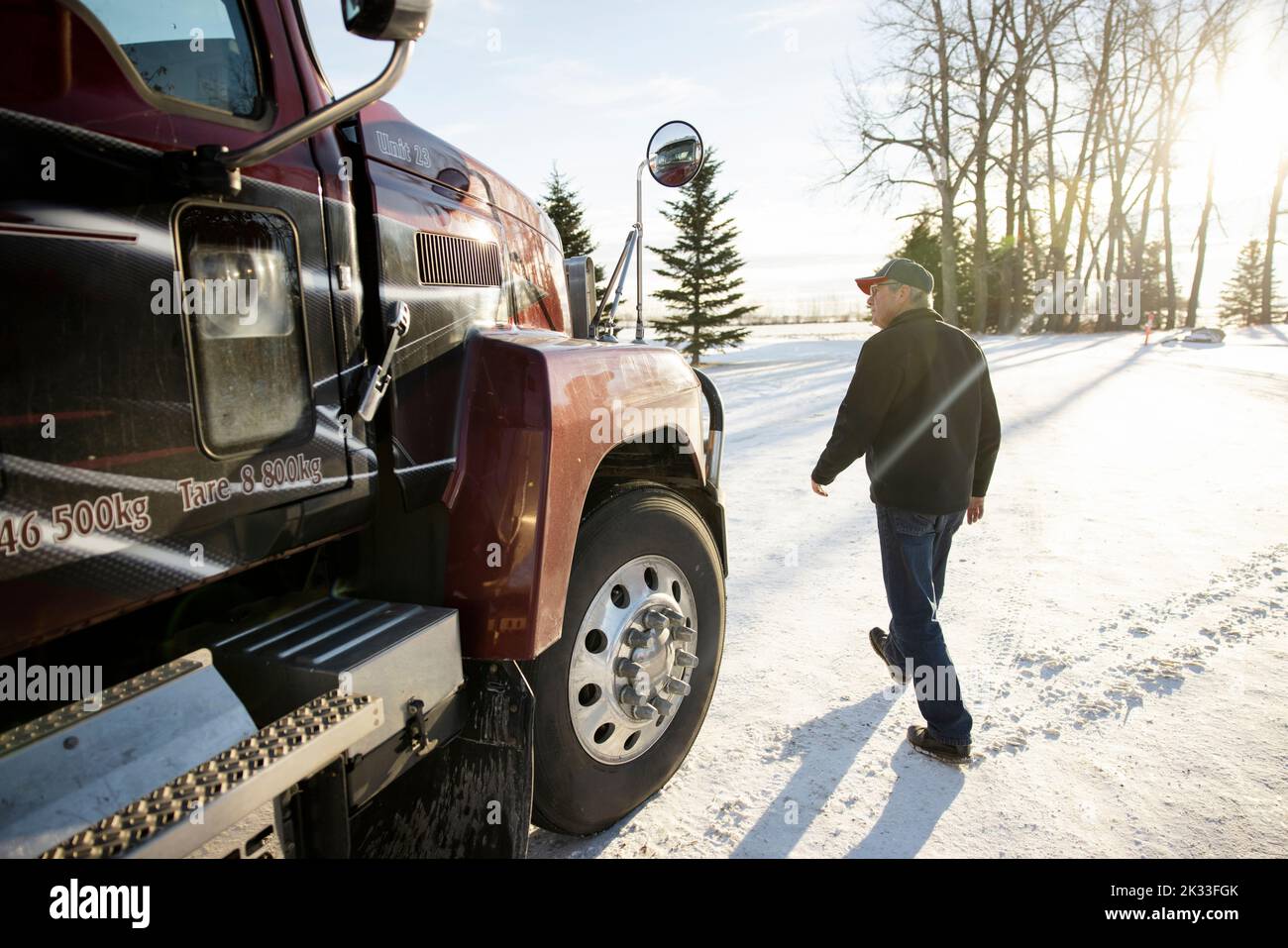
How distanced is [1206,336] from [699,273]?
52.0 ft

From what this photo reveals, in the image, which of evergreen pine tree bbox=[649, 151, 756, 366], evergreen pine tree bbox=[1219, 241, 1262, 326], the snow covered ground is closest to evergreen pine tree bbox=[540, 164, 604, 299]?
evergreen pine tree bbox=[649, 151, 756, 366]

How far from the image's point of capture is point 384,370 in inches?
77.0

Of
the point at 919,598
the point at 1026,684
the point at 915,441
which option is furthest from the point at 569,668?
the point at 1026,684

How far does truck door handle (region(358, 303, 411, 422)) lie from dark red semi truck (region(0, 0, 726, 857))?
0.05 feet

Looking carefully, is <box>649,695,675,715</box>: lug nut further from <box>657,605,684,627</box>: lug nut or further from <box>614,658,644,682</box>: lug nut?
<box>657,605,684,627</box>: lug nut

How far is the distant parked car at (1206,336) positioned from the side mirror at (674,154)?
26.4 meters

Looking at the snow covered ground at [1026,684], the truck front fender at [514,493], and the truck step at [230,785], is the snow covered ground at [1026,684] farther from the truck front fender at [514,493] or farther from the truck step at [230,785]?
the truck step at [230,785]

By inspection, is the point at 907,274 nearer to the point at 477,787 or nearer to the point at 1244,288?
the point at 477,787

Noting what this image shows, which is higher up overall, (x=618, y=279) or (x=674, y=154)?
(x=674, y=154)

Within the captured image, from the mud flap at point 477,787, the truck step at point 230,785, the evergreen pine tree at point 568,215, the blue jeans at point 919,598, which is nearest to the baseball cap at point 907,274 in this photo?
the blue jeans at point 919,598

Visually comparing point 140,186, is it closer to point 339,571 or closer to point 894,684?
point 339,571

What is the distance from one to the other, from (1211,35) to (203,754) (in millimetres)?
41285

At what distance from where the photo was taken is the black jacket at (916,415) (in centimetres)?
317

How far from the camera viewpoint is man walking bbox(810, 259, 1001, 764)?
317 centimetres
